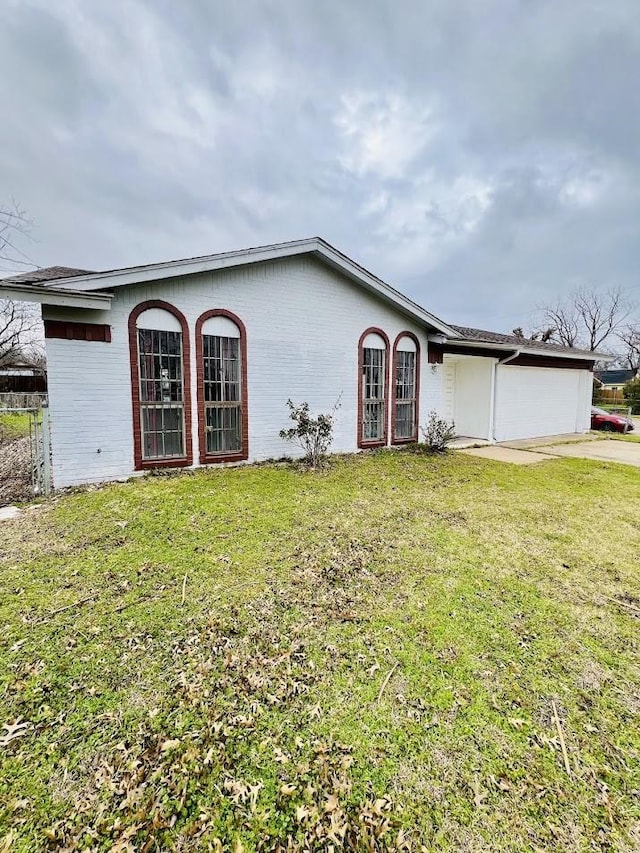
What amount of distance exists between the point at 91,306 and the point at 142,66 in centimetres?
711

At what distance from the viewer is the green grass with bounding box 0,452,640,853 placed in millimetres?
1715

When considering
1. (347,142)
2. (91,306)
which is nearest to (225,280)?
(91,306)

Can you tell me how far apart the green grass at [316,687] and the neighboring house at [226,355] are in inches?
96.3

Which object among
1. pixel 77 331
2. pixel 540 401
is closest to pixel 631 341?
pixel 540 401

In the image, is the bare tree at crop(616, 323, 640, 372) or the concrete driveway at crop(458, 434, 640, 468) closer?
the concrete driveway at crop(458, 434, 640, 468)

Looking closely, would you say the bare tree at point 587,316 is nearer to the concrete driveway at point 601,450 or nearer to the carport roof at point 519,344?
the carport roof at point 519,344

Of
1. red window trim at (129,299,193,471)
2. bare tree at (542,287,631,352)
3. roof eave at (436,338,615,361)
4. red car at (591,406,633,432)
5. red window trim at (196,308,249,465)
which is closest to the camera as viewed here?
red window trim at (129,299,193,471)

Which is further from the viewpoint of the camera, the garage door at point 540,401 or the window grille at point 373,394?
the garage door at point 540,401

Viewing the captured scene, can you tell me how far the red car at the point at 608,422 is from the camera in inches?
698


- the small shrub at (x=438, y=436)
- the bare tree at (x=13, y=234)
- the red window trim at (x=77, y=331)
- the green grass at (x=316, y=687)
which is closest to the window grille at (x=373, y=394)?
the small shrub at (x=438, y=436)

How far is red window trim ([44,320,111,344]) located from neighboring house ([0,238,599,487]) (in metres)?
0.02

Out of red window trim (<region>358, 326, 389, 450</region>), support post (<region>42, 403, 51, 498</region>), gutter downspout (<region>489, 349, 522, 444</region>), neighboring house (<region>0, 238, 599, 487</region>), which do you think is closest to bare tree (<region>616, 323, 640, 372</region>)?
gutter downspout (<region>489, 349, 522, 444</region>)

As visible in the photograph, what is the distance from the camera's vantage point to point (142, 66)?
906 centimetres

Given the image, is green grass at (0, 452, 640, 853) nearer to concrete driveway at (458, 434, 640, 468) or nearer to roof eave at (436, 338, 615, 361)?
concrete driveway at (458, 434, 640, 468)
